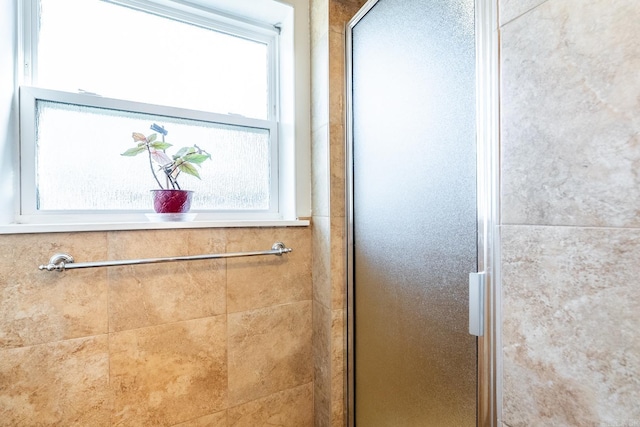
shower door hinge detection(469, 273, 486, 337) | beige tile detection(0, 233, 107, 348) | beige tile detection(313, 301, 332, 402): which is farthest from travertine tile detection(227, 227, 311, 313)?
shower door hinge detection(469, 273, 486, 337)

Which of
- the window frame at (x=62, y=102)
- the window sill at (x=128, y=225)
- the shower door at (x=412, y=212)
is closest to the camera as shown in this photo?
the shower door at (x=412, y=212)

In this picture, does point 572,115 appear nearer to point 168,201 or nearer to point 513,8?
point 513,8

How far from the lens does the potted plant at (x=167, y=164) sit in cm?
106

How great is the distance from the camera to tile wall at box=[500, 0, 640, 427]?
1.37 ft

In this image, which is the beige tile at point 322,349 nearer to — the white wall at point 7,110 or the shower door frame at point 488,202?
the shower door frame at point 488,202

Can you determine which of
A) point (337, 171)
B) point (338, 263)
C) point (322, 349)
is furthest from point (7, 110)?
point (322, 349)

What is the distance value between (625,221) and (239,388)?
49.9 inches

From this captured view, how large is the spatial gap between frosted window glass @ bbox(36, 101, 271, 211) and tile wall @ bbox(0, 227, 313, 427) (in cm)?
21

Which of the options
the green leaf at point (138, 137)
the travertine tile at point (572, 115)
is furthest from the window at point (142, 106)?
the travertine tile at point (572, 115)

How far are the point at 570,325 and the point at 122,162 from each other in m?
1.40

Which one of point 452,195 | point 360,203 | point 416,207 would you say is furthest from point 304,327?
point 452,195

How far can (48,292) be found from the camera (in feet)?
2.88

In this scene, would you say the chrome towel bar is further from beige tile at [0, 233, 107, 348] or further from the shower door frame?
the shower door frame

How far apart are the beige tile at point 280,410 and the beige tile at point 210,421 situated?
27 mm
